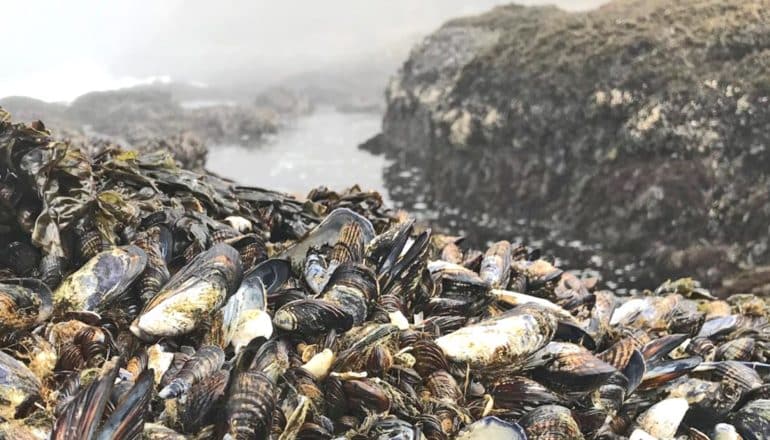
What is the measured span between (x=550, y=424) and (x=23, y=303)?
69.8 inches

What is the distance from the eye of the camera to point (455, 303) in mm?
2471

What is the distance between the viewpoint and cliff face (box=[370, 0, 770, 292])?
8.09m

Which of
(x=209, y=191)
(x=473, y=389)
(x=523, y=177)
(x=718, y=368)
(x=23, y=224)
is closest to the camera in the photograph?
(x=473, y=389)

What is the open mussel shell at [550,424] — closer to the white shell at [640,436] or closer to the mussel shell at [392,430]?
the white shell at [640,436]

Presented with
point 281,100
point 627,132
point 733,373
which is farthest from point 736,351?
point 281,100

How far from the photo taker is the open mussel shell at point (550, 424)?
6.13 feet

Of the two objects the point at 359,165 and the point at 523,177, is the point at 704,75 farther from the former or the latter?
the point at 359,165

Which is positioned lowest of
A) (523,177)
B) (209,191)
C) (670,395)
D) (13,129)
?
(523,177)

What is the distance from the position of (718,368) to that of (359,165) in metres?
13.0

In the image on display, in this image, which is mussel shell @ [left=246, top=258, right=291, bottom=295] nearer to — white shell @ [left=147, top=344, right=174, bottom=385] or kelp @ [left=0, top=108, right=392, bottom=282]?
kelp @ [left=0, top=108, right=392, bottom=282]

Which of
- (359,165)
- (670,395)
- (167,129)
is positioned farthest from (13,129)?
(359,165)

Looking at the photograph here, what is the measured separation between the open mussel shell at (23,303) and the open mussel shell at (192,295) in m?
0.30

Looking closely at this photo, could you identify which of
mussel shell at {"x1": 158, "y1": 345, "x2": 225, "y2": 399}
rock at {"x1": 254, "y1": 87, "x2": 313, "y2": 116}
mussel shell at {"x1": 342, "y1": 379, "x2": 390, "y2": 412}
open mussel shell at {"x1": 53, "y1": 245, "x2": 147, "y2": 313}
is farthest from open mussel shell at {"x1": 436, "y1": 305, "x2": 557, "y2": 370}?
rock at {"x1": 254, "y1": 87, "x2": 313, "y2": 116}

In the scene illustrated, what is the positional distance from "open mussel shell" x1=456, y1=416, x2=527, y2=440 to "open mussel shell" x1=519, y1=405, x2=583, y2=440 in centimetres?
10
